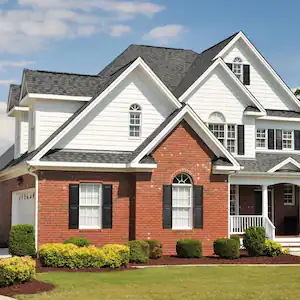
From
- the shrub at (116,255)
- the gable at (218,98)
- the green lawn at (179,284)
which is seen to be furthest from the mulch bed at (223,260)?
the gable at (218,98)

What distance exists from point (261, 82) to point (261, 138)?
319cm

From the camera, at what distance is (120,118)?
90.3 feet

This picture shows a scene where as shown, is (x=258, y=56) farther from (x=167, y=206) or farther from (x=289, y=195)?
(x=167, y=206)

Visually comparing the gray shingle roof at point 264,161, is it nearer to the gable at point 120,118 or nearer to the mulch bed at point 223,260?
the gable at point 120,118

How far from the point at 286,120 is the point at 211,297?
20538mm

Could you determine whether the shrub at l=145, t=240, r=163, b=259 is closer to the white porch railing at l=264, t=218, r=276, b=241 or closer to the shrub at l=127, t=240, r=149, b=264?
the shrub at l=127, t=240, r=149, b=264

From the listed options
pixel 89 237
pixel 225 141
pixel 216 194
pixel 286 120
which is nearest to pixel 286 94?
pixel 286 120

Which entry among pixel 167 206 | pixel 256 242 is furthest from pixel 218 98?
pixel 256 242

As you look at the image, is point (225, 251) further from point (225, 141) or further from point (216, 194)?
point (225, 141)

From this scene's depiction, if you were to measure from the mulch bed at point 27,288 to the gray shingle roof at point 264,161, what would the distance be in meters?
16.2

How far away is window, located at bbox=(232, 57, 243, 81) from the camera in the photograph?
3447cm

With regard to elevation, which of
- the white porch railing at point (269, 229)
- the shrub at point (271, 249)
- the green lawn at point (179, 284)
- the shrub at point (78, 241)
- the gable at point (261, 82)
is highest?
the gable at point (261, 82)

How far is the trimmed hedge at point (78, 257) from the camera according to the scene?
21375 mm

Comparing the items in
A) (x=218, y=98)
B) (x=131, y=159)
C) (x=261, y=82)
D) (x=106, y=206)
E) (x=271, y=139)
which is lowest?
(x=106, y=206)
